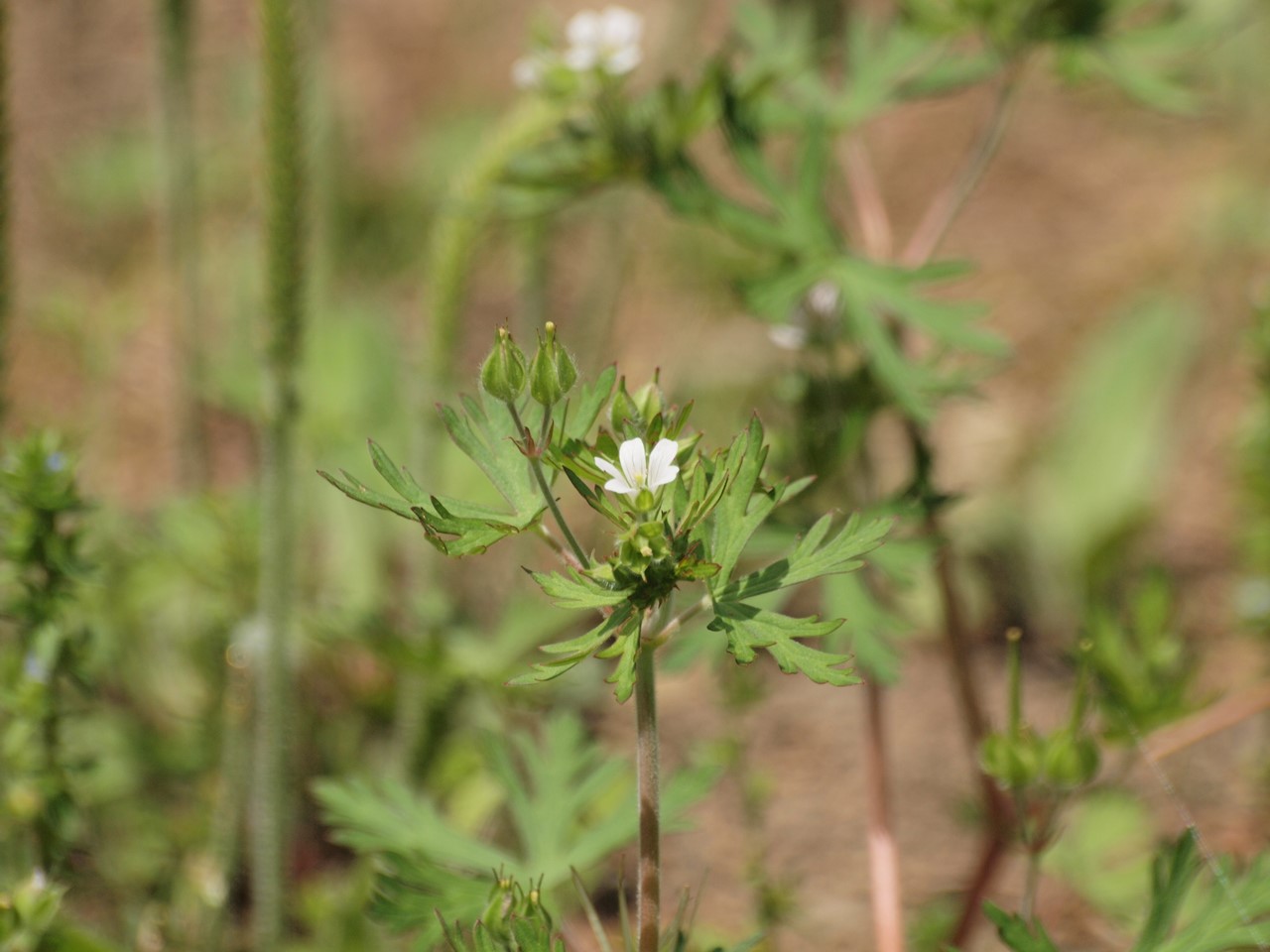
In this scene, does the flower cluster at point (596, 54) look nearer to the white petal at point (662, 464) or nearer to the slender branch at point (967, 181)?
the slender branch at point (967, 181)

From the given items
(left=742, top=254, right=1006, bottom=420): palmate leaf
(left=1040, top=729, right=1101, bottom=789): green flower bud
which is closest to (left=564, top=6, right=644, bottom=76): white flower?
(left=742, top=254, right=1006, bottom=420): palmate leaf

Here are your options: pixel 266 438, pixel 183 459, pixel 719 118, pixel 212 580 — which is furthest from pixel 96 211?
pixel 719 118

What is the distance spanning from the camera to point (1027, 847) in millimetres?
1522

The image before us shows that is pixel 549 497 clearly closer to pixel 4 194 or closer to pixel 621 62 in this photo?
pixel 621 62

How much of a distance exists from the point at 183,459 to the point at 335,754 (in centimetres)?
71

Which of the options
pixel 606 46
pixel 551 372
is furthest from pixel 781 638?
pixel 606 46

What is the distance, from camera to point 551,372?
1125 mm

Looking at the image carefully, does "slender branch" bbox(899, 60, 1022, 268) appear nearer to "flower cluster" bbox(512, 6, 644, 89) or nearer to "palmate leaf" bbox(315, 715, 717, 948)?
"flower cluster" bbox(512, 6, 644, 89)

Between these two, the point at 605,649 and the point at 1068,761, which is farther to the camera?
the point at 1068,761

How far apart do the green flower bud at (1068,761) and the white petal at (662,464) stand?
71 cm

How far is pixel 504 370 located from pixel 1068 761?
2.86 ft

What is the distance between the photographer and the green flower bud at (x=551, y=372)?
112 centimetres

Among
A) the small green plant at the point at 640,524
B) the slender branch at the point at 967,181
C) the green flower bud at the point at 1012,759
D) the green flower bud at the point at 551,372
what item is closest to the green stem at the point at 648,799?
the small green plant at the point at 640,524

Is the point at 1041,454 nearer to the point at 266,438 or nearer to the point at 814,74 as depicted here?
the point at 814,74
